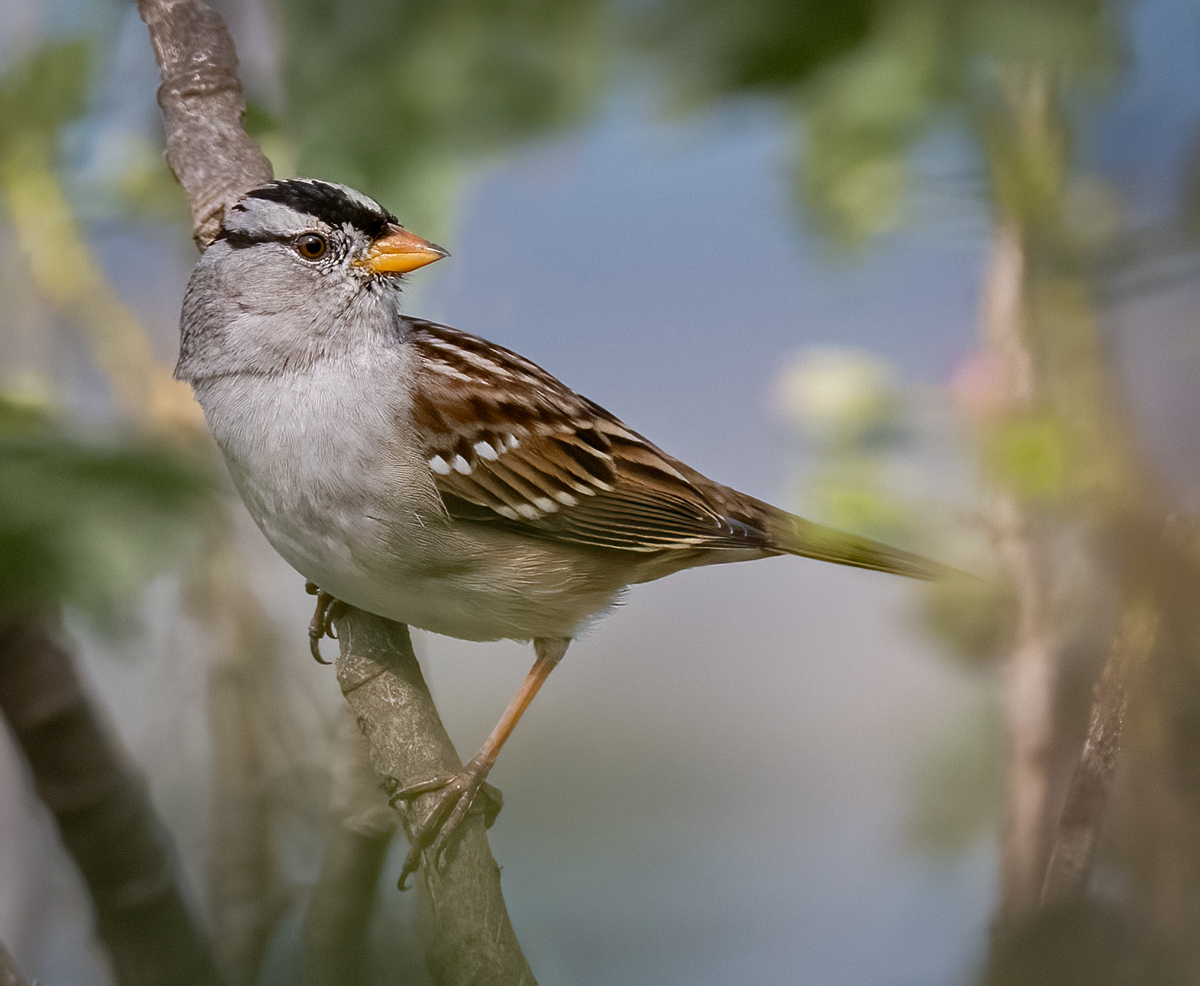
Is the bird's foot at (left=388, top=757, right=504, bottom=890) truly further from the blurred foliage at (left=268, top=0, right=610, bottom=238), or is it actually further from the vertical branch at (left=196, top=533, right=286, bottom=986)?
the blurred foliage at (left=268, top=0, right=610, bottom=238)

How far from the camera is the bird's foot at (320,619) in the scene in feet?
3.34

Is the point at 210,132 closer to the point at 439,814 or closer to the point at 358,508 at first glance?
the point at 358,508

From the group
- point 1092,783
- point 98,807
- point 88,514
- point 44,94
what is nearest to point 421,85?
point 44,94

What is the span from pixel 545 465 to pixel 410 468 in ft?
0.51

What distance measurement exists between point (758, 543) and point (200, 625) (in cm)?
56

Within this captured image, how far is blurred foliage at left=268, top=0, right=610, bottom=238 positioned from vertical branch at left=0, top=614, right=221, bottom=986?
434 millimetres

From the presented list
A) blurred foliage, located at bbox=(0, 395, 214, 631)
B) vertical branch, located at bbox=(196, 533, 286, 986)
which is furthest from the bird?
blurred foliage, located at bbox=(0, 395, 214, 631)

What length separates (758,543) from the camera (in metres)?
0.98

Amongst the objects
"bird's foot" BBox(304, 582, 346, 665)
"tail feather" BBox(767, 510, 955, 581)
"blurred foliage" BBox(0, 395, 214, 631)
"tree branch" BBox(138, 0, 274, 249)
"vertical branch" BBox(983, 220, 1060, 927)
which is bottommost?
"vertical branch" BBox(983, 220, 1060, 927)

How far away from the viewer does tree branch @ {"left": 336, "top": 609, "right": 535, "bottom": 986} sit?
2.20 ft

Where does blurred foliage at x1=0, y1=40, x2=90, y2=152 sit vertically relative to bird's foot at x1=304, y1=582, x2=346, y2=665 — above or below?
above

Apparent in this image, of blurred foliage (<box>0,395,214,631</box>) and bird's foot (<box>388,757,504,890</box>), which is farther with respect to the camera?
bird's foot (<box>388,757,504,890</box>)

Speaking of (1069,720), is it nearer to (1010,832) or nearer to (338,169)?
(1010,832)

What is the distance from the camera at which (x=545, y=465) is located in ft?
3.20
